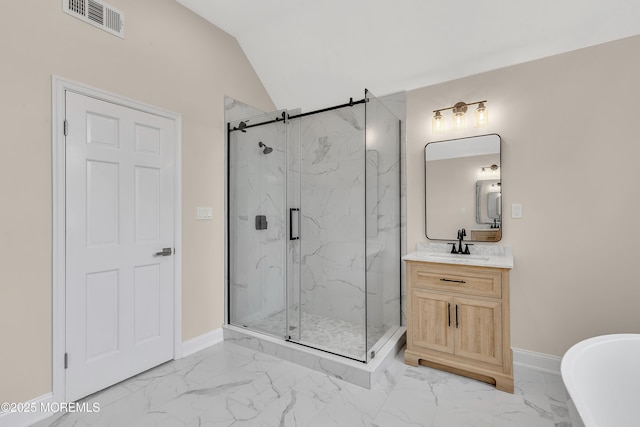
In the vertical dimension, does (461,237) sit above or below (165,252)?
above

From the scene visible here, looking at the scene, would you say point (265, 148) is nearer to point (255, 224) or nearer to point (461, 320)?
point (255, 224)

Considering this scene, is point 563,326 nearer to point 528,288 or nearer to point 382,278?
point 528,288

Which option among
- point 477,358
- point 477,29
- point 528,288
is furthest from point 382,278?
point 477,29

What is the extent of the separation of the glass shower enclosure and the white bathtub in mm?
1253

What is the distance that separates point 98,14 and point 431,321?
132 inches

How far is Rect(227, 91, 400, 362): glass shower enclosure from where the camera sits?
102 inches

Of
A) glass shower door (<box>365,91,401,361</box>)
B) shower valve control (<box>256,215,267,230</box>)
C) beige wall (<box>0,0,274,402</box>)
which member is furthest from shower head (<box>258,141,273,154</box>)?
glass shower door (<box>365,91,401,361</box>)

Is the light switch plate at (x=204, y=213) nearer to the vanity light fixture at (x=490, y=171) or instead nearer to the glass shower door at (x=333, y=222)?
the glass shower door at (x=333, y=222)

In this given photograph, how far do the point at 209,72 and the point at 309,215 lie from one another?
1.80 metres

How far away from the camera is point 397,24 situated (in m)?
2.54

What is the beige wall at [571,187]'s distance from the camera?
2123mm

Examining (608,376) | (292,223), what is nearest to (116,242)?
(292,223)

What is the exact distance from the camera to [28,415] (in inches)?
70.1

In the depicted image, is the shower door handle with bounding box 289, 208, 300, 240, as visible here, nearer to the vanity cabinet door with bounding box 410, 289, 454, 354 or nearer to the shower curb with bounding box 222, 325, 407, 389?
the shower curb with bounding box 222, 325, 407, 389
